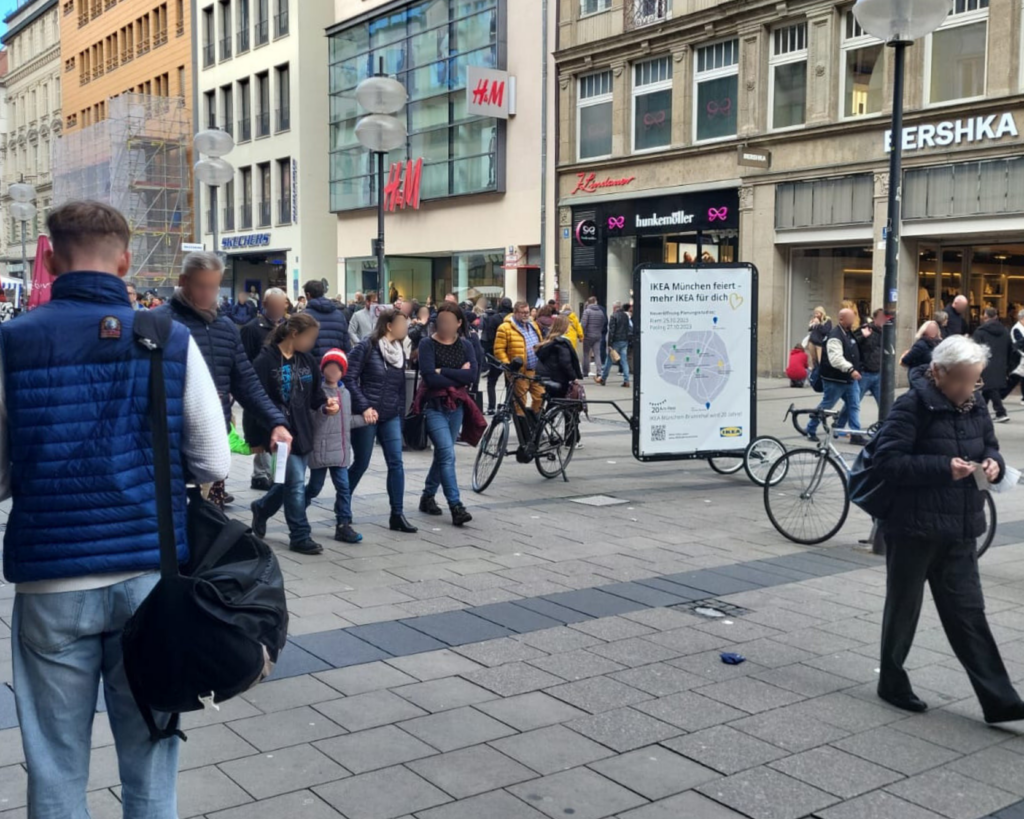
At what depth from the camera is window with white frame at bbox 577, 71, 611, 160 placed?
2907 centimetres

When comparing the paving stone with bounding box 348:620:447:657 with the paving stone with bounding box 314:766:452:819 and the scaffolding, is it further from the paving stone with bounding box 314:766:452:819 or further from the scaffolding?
the scaffolding

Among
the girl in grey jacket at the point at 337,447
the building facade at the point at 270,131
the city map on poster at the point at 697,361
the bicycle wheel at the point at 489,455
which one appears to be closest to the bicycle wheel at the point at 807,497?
the city map on poster at the point at 697,361

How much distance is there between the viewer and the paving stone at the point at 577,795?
3930mm

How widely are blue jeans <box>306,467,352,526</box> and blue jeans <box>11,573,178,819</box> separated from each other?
5.29 m

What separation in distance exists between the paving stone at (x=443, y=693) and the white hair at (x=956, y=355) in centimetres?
238

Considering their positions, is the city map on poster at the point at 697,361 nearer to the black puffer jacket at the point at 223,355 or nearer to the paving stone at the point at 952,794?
the black puffer jacket at the point at 223,355

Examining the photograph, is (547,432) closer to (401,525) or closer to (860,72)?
(401,525)

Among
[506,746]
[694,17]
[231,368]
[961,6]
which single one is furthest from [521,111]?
[506,746]

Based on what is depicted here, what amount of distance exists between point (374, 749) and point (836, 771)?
173cm

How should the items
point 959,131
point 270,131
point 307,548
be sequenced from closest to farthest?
point 307,548, point 959,131, point 270,131

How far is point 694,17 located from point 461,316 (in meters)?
19.1

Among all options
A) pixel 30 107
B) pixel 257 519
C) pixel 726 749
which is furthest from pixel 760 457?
→ pixel 30 107

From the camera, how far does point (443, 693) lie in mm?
5129

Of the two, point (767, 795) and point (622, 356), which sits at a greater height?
point (622, 356)
